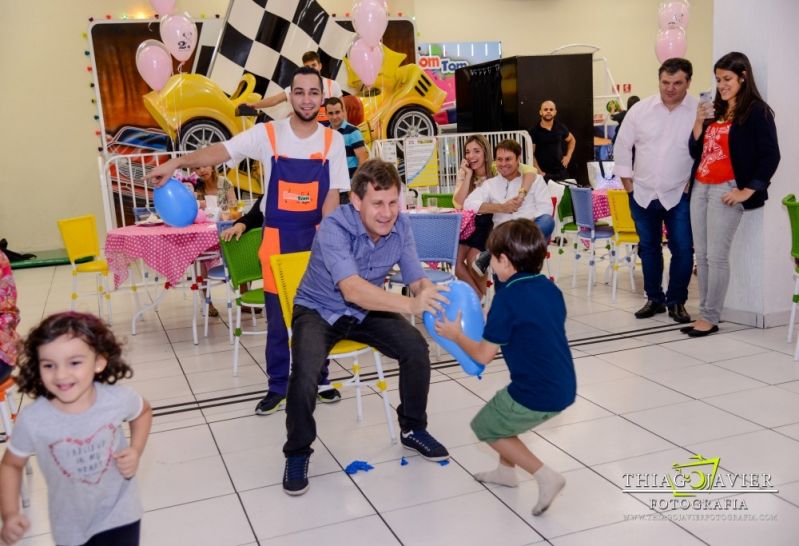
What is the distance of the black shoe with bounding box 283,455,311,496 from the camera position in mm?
2902

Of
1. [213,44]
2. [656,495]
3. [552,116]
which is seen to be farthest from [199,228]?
[213,44]

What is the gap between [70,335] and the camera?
1764 millimetres

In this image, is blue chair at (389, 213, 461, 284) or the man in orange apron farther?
blue chair at (389, 213, 461, 284)

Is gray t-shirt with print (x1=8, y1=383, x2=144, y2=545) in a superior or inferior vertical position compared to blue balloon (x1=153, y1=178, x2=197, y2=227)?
inferior

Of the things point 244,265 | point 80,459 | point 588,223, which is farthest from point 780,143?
point 80,459

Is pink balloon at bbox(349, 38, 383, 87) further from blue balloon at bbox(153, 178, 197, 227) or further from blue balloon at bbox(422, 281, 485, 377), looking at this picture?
blue balloon at bbox(422, 281, 485, 377)

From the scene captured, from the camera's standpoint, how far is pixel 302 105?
11.4 feet

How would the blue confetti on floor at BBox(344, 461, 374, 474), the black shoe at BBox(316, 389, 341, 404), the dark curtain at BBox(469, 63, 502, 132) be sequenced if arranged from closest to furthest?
1. the blue confetti on floor at BBox(344, 461, 374, 474)
2. the black shoe at BBox(316, 389, 341, 404)
3. the dark curtain at BBox(469, 63, 502, 132)

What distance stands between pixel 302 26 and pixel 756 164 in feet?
23.0

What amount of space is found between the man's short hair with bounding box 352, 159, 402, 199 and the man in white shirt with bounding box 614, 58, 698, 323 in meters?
2.66

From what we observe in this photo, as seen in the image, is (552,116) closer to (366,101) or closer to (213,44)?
(366,101)

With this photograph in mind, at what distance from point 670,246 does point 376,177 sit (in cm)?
302

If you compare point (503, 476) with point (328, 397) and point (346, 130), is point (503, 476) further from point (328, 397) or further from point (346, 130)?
point (346, 130)

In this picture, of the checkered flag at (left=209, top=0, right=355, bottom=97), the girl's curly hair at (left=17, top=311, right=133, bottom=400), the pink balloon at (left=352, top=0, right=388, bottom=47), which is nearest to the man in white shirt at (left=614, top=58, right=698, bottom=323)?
the pink balloon at (left=352, top=0, right=388, bottom=47)
